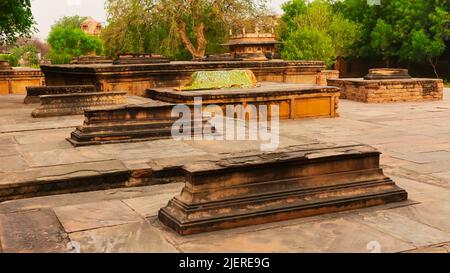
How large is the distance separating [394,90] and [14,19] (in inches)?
429

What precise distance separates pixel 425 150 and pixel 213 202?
4.84 m

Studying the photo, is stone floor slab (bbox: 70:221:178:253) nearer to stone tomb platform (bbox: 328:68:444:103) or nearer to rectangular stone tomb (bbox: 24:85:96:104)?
rectangular stone tomb (bbox: 24:85:96:104)

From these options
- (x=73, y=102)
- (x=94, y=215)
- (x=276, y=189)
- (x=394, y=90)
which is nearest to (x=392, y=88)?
(x=394, y=90)

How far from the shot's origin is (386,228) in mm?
3750

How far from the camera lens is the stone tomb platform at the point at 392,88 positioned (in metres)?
15.5

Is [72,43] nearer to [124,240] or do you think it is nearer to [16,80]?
[16,80]

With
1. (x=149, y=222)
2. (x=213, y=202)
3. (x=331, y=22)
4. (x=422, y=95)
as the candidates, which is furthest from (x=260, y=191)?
(x=331, y=22)

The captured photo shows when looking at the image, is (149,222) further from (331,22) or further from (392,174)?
(331,22)

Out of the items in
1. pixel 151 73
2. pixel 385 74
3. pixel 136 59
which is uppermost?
pixel 136 59

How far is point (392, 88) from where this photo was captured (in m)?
15.6

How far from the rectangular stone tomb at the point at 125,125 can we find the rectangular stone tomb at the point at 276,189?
2.62 m

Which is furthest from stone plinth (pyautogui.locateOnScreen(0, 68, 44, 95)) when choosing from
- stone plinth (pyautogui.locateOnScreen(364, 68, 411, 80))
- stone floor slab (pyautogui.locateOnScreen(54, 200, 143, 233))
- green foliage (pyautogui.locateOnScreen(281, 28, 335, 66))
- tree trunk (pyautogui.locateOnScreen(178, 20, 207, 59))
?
stone floor slab (pyautogui.locateOnScreen(54, 200, 143, 233))

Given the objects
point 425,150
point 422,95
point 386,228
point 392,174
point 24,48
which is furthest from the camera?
point 24,48
